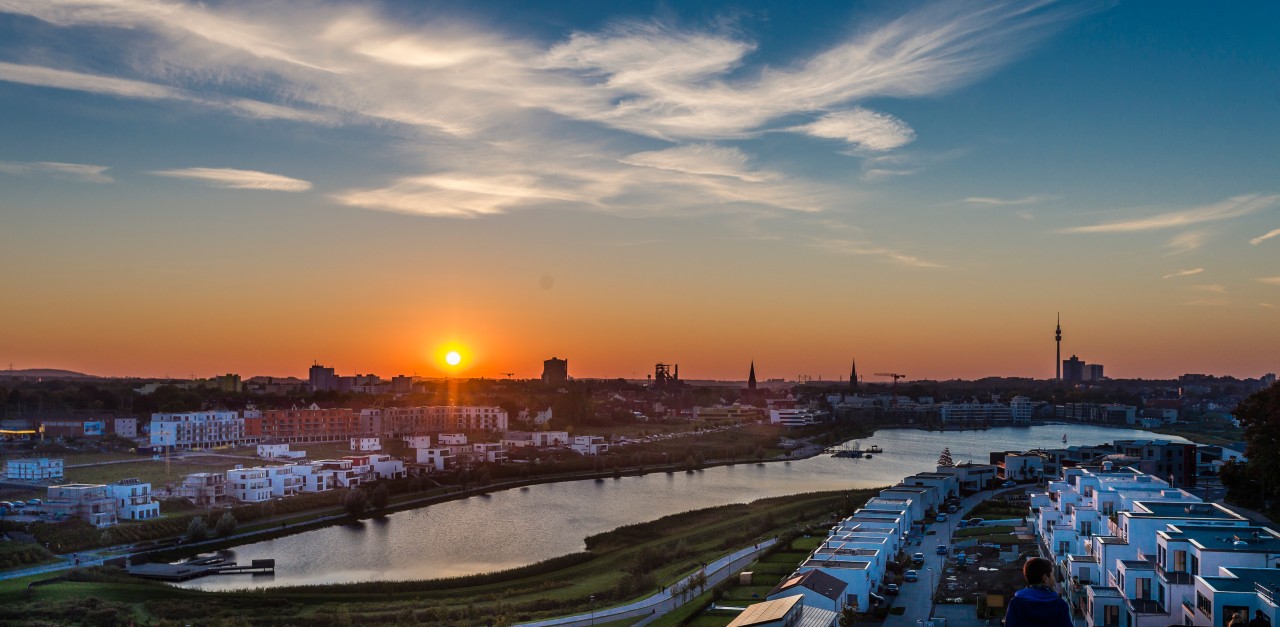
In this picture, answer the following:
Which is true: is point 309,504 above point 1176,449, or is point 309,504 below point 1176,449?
below

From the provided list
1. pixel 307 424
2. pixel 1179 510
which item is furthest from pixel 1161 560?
pixel 307 424

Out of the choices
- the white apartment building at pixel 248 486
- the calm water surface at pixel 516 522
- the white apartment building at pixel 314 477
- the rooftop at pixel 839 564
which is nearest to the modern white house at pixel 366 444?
the white apartment building at pixel 314 477

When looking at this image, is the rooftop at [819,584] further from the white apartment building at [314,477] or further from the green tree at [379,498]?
the white apartment building at [314,477]

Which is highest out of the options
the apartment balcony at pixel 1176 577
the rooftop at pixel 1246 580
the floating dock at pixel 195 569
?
the rooftop at pixel 1246 580

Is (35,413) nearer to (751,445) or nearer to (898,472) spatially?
(751,445)

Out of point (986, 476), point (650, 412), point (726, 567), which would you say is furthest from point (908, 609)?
point (650, 412)
